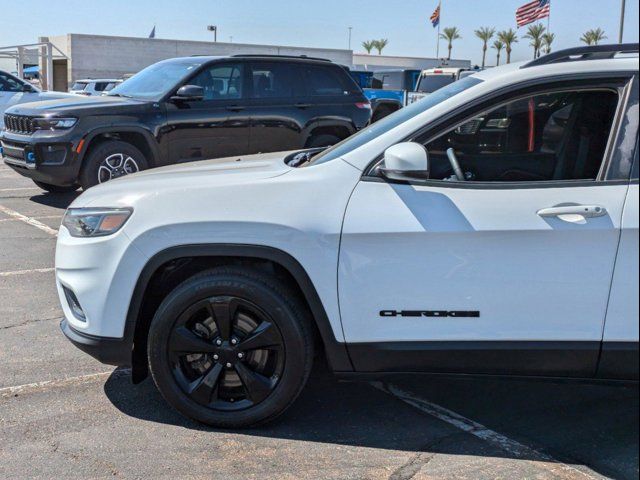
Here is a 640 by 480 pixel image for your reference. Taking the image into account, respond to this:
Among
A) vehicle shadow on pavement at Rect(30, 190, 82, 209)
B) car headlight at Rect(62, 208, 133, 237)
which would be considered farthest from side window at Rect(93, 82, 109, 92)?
car headlight at Rect(62, 208, 133, 237)

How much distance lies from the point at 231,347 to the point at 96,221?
2.97 feet

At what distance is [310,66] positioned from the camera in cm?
1079

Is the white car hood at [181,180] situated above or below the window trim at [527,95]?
below

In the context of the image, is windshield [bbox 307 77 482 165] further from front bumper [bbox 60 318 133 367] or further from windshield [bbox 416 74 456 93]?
windshield [bbox 416 74 456 93]

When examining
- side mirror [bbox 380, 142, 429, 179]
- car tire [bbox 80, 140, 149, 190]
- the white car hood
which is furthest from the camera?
car tire [bbox 80, 140, 149, 190]

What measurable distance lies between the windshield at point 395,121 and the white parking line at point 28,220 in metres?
5.40

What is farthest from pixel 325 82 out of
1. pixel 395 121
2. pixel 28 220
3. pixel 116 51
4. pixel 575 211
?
pixel 116 51

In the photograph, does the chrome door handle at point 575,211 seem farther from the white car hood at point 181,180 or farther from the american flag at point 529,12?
the american flag at point 529,12

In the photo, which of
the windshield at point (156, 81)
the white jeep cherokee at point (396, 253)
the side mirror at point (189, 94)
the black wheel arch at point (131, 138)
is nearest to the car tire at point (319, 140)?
the side mirror at point (189, 94)

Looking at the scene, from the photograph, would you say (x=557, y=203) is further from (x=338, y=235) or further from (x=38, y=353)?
(x=38, y=353)

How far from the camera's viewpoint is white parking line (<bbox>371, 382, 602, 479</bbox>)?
3320 millimetres

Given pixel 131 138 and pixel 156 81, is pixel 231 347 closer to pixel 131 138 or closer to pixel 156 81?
pixel 131 138

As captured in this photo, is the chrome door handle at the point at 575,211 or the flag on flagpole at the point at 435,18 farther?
the flag on flagpole at the point at 435,18

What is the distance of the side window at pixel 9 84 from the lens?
51.4ft
